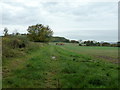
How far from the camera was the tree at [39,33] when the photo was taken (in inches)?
2382

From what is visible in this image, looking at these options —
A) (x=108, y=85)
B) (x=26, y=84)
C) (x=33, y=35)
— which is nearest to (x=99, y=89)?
(x=108, y=85)

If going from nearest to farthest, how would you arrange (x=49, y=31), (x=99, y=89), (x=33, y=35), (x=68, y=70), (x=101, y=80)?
(x=99, y=89), (x=101, y=80), (x=68, y=70), (x=33, y=35), (x=49, y=31)

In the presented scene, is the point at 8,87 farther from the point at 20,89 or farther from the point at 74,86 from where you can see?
the point at 74,86

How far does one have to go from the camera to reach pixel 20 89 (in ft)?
16.1

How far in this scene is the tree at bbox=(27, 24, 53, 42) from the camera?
60.5 metres

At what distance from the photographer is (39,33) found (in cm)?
6131

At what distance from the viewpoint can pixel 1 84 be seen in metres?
5.42

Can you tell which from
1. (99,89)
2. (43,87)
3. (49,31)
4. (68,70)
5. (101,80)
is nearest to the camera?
(99,89)

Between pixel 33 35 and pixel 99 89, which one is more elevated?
pixel 33 35

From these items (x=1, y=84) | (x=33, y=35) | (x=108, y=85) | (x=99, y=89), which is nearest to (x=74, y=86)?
(x=99, y=89)

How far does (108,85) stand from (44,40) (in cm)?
5761

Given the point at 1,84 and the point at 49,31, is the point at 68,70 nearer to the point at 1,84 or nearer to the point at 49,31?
the point at 1,84

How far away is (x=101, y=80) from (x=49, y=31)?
60.7 m

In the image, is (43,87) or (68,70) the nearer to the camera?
(43,87)
